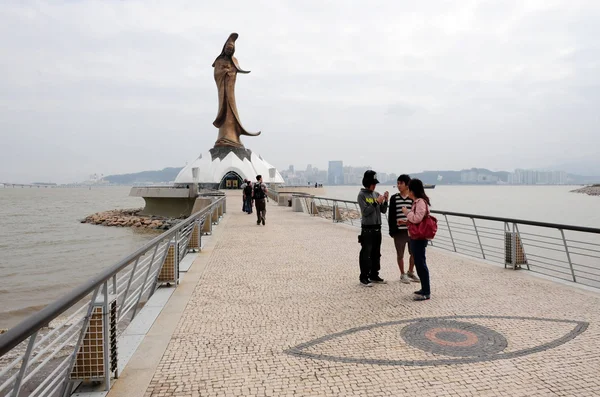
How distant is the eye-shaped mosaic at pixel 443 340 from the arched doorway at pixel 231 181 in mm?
46553

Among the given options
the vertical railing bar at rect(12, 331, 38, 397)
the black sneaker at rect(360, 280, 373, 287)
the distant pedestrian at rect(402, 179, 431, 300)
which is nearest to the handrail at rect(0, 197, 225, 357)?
the vertical railing bar at rect(12, 331, 38, 397)

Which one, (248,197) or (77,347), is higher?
(248,197)

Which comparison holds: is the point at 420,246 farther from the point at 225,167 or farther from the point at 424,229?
the point at 225,167

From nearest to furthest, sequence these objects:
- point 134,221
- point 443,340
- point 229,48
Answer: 1. point 443,340
2. point 134,221
3. point 229,48

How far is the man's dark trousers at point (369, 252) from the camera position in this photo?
254 inches

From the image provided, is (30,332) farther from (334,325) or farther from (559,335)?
(559,335)

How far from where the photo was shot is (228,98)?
4788 cm

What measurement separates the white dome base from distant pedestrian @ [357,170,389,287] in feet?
142

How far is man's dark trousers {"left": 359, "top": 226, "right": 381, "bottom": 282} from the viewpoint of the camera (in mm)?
6445

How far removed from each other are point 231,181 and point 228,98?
9.04 m

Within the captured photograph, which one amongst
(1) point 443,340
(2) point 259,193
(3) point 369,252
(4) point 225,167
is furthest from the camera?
(4) point 225,167

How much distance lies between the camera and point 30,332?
2.11 meters

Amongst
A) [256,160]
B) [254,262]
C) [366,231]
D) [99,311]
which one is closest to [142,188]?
[256,160]

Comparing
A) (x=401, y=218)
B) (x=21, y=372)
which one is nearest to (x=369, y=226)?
(x=401, y=218)
